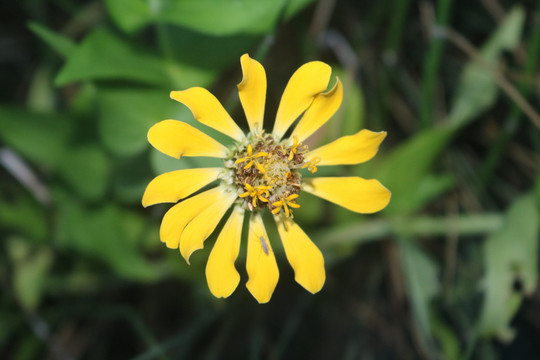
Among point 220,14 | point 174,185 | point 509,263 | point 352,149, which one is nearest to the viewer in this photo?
point 174,185

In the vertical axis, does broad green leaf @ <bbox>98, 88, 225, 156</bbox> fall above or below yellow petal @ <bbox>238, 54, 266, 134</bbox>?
above

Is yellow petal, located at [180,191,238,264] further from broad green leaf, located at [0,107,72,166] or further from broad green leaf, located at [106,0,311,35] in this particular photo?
broad green leaf, located at [0,107,72,166]

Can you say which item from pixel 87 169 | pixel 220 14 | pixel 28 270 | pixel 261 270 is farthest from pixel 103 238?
pixel 220 14

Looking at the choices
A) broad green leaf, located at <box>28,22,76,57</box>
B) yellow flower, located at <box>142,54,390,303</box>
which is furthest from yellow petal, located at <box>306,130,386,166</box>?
broad green leaf, located at <box>28,22,76,57</box>

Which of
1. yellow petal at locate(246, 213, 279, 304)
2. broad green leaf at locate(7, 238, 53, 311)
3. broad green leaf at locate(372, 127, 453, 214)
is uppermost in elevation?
broad green leaf at locate(7, 238, 53, 311)

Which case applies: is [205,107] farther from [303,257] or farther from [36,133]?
[36,133]

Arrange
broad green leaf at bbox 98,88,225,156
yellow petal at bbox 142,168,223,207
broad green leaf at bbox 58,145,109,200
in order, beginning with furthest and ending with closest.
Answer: broad green leaf at bbox 58,145,109,200 < broad green leaf at bbox 98,88,225,156 < yellow petal at bbox 142,168,223,207

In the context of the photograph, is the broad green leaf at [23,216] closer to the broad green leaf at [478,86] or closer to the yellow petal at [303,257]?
the yellow petal at [303,257]
